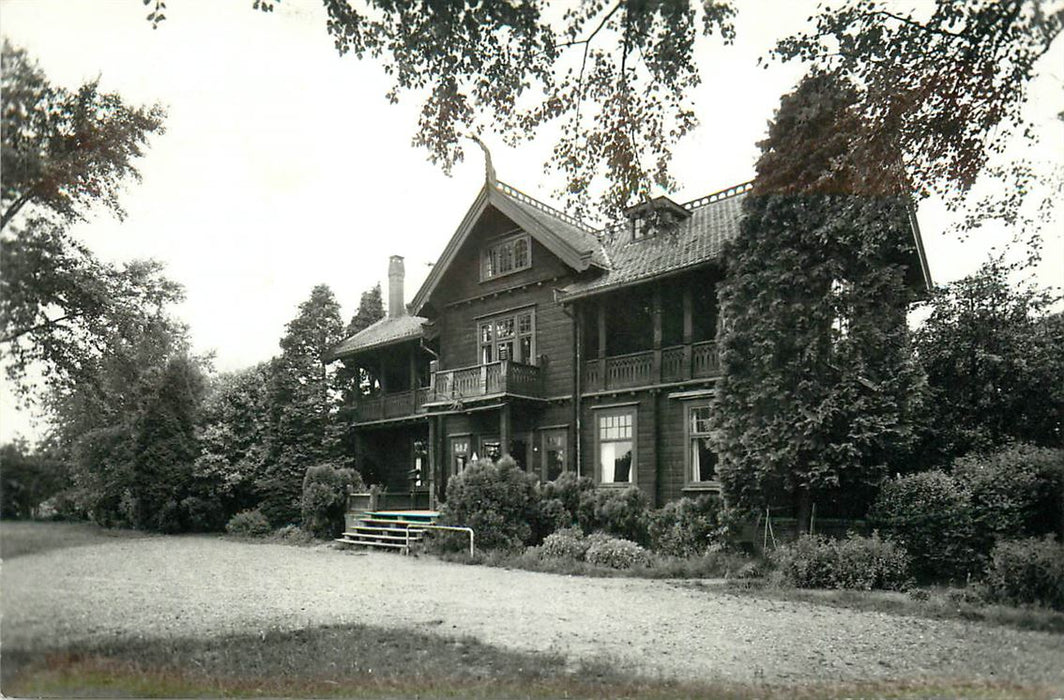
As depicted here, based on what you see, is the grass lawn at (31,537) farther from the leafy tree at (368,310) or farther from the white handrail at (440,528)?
the leafy tree at (368,310)

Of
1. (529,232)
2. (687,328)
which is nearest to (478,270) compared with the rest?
(529,232)

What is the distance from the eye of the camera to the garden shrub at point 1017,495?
10094mm

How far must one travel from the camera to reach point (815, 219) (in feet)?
40.1

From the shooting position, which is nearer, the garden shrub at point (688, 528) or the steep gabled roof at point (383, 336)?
the garden shrub at point (688, 528)

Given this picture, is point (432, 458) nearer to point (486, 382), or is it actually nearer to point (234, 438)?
point (486, 382)

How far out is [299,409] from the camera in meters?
24.5

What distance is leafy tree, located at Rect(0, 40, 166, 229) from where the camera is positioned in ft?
22.3

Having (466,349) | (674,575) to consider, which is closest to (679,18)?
(674,575)

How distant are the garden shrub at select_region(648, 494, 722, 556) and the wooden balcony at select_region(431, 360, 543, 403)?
240 inches

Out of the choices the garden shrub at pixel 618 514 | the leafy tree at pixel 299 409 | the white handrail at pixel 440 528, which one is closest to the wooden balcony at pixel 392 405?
the leafy tree at pixel 299 409

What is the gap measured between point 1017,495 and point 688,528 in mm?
5512

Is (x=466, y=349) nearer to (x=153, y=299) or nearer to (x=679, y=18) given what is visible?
(x=153, y=299)

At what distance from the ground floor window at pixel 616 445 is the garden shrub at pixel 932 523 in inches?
283

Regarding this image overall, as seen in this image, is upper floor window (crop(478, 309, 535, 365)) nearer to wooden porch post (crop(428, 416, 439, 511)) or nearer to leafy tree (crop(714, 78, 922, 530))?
wooden porch post (crop(428, 416, 439, 511))
